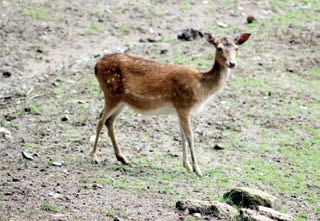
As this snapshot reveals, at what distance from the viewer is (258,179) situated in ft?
35.1

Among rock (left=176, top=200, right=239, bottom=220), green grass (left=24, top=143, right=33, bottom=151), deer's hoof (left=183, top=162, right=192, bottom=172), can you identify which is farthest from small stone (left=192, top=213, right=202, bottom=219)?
green grass (left=24, top=143, right=33, bottom=151)

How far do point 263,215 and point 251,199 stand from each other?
1.58 ft

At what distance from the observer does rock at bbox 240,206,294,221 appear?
340 inches

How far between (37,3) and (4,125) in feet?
18.8

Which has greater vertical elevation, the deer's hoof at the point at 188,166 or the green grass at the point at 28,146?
the deer's hoof at the point at 188,166

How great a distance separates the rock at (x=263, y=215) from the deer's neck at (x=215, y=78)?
2.63 metres

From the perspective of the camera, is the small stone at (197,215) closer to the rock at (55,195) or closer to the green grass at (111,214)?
Result: the green grass at (111,214)

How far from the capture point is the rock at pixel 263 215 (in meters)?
8.64

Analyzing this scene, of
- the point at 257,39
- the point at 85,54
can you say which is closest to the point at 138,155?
the point at 85,54

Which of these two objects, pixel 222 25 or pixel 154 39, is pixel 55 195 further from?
pixel 222 25

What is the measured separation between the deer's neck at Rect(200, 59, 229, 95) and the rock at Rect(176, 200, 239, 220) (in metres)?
2.36

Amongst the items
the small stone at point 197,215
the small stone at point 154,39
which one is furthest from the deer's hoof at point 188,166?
the small stone at point 154,39

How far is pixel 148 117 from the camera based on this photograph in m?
12.8

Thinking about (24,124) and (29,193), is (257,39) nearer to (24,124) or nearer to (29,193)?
(24,124)
